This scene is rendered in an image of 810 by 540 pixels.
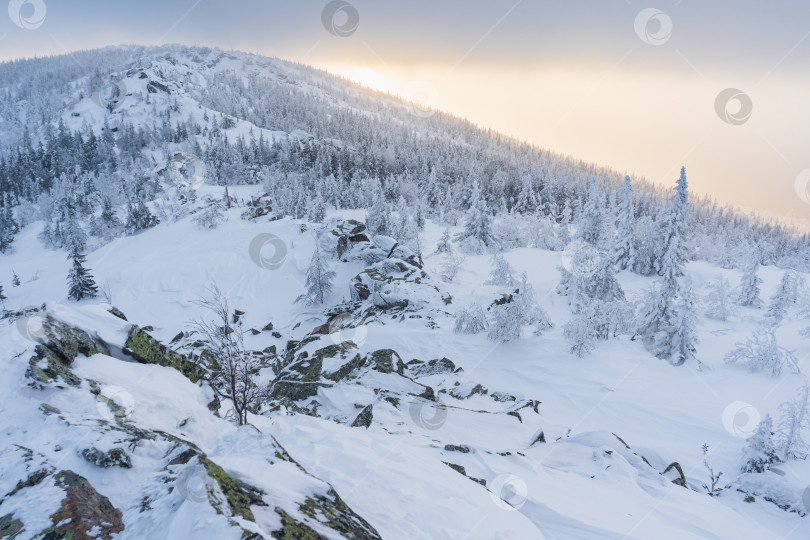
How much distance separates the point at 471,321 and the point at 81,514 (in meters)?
18.9

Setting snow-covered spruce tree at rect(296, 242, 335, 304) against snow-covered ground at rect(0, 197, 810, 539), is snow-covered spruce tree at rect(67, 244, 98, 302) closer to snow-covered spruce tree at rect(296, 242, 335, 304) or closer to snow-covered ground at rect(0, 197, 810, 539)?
snow-covered ground at rect(0, 197, 810, 539)

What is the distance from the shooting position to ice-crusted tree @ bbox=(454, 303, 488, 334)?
69.1 ft

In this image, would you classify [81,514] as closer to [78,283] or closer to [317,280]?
[317,280]

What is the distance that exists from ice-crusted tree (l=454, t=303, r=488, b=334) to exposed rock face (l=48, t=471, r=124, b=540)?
60.7 ft

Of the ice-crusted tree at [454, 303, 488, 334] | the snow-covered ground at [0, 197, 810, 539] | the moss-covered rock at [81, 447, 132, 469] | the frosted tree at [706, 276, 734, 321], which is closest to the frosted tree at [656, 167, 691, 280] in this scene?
the frosted tree at [706, 276, 734, 321]

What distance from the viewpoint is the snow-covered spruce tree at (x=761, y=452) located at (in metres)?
10.8

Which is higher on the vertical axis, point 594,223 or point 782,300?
point 594,223

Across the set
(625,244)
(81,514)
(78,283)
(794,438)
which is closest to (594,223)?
(625,244)

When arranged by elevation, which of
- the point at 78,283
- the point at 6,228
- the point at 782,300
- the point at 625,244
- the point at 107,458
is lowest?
the point at 6,228

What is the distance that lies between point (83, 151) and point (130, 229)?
61.6 meters

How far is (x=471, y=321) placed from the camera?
2103cm

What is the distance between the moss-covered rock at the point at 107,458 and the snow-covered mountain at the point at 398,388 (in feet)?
0.09

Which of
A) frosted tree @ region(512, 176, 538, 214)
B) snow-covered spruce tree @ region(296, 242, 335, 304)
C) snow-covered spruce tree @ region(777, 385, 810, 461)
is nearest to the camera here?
snow-covered spruce tree @ region(777, 385, 810, 461)

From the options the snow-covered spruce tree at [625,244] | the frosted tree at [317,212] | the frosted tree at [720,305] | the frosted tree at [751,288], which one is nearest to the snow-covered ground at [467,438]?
the frosted tree at [720,305]
